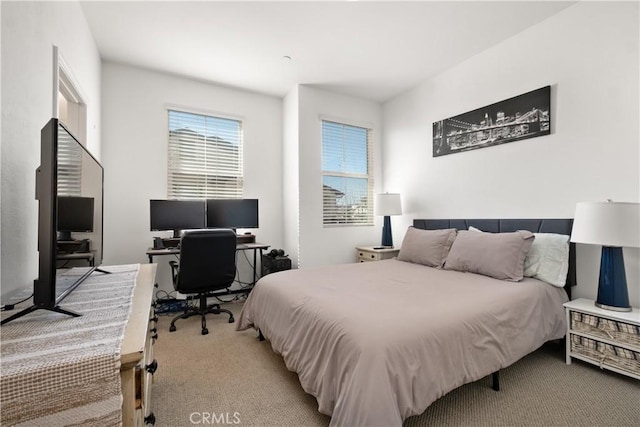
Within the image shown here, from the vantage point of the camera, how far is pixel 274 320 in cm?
202

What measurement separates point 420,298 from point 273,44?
110 inches

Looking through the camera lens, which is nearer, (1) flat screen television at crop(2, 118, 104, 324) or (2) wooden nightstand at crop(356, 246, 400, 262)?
(1) flat screen television at crop(2, 118, 104, 324)

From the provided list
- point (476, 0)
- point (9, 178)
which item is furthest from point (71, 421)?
point (476, 0)

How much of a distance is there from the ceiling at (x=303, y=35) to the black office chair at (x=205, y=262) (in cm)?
194

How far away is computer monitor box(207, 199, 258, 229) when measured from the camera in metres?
3.49

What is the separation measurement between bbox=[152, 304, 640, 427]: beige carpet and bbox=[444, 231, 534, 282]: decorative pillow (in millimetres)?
682

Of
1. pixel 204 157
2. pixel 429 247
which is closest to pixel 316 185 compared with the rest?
pixel 204 157

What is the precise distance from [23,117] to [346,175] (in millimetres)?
3434

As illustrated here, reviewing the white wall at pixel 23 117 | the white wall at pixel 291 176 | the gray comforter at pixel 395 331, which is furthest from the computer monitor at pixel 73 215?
the white wall at pixel 291 176

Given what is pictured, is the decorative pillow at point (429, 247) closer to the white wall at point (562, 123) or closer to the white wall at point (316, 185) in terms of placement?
the white wall at point (562, 123)

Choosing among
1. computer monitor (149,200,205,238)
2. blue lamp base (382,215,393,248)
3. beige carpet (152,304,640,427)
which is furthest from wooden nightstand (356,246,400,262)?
computer monitor (149,200,205,238)

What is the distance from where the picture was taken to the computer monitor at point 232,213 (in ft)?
11.5

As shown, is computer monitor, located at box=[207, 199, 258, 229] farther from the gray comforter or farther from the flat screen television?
the flat screen television

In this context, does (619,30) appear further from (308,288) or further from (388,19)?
(308,288)
